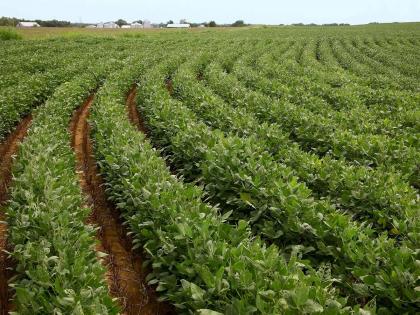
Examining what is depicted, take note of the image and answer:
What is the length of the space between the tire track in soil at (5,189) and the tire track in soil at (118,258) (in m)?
1.18

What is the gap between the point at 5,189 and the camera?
8000 millimetres

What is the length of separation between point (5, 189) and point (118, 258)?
11.0 feet

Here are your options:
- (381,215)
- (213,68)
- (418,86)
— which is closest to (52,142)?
(381,215)

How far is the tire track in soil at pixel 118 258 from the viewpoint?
195 inches

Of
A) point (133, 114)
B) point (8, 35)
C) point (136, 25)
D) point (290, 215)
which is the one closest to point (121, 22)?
point (136, 25)

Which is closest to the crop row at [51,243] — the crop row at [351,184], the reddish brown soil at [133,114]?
the crop row at [351,184]

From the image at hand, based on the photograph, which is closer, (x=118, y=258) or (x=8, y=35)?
(x=118, y=258)

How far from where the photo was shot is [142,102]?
14180 millimetres

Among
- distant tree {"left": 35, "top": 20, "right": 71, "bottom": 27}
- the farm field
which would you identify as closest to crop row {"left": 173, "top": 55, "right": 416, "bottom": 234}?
the farm field

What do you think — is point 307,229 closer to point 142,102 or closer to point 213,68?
point 142,102

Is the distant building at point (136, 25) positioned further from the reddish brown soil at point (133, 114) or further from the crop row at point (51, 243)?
the crop row at point (51, 243)

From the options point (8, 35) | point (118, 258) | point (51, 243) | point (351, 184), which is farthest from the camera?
point (8, 35)

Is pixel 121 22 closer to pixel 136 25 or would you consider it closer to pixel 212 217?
pixel 136 25

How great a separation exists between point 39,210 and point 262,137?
5.27 meters
